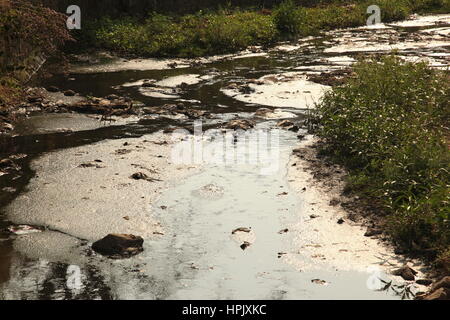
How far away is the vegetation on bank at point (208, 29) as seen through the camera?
1652 cm

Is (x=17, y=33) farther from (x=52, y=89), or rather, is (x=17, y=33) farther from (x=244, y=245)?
(x=244, y=245)

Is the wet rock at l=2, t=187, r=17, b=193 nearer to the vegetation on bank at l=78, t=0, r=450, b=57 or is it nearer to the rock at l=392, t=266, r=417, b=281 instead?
the rock at l=392, t=266, r=417, b=281

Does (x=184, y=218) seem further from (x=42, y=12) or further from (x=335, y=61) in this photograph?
(x=335, y=61)

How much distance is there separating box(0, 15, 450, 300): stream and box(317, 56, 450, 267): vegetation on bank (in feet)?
2.24

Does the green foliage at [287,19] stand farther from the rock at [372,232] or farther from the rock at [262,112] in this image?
the rock at [372,232]

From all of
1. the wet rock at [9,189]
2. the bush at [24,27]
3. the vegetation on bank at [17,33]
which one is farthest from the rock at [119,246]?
the bush at [24,27]

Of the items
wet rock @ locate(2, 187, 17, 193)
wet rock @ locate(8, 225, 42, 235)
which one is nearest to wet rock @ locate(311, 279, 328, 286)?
wet rock @ locate(8, 225, 42, 235)

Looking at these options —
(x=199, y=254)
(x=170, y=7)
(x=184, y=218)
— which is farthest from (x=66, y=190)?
(x=170, y=7)

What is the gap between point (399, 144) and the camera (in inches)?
291

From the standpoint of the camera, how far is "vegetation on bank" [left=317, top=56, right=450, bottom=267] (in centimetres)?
590

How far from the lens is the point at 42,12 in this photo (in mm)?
11578

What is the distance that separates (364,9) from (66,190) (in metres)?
17.9

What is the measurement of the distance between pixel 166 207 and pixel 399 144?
8.31ft

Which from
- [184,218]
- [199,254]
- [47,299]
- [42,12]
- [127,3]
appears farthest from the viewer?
[127,3]
